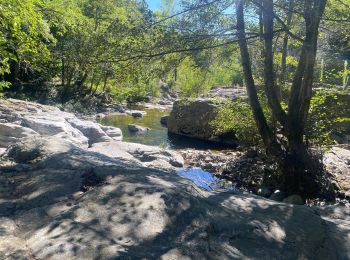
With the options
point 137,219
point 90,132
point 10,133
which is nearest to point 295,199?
point 137,219

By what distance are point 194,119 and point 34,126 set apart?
748 centimetres

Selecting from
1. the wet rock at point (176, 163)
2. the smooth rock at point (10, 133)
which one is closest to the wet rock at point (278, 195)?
the wet rock at point (176, 163)

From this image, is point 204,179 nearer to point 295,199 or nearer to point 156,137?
point 295,199

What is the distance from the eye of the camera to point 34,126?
34.2ft

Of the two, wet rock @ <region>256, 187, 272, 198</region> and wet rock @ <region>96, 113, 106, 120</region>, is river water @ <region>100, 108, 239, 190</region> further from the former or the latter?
wet rock @ <region>256, 187, 272, 198</region>

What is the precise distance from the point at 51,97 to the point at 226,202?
20.3 metres

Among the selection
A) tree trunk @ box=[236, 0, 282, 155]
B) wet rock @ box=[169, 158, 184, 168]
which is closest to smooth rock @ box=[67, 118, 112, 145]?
wet rock @ box=[169, 158, 184, 168]

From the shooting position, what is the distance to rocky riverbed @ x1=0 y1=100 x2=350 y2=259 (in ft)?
10.1

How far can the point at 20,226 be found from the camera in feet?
11.1

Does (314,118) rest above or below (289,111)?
below

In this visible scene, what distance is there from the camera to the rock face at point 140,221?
10.1 ft

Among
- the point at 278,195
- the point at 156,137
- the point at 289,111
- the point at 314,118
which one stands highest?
the point at 289,111

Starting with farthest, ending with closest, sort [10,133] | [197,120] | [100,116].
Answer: [100,116] → [197,120] → [10,133]

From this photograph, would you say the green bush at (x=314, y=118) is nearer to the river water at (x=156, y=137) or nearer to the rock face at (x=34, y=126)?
the river water at (x=156, y=137)
